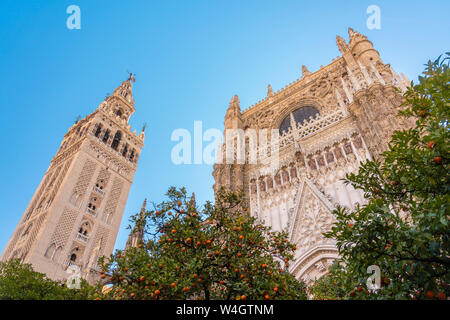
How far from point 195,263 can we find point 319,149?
10.5 m

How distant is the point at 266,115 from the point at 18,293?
620 inches

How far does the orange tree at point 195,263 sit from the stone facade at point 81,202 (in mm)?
17523

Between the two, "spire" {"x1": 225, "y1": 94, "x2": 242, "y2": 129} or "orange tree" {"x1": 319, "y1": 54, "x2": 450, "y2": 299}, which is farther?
"spire" {"x1": 225, "y1": 94, "x2": 242, "y2": 129}

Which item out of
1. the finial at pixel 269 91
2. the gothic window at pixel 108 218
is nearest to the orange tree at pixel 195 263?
the finial at pixel 269 91

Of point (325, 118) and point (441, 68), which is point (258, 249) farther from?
point (325, 118)

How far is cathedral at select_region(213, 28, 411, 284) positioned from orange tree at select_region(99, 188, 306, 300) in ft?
17.5

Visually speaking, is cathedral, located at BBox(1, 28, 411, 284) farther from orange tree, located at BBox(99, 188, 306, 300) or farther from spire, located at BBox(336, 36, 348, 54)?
orange tree, located at BBox(99, 188, 306, 300)

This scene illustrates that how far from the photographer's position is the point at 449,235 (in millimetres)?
3863

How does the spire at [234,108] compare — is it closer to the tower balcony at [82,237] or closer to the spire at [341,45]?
the spire at [341,45]

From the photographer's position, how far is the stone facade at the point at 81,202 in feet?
69.1

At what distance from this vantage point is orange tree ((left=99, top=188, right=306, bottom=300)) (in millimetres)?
5141

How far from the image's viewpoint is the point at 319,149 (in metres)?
14.2

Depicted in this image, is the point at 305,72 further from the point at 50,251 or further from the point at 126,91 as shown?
the point at 126,91

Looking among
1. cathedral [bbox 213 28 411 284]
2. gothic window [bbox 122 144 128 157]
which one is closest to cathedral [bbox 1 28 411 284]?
cathedral [bbox 213 28 411 284]
